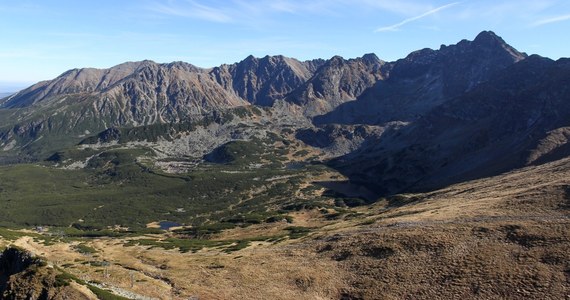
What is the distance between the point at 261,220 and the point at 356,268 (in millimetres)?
115915

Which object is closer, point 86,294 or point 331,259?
point 86,294

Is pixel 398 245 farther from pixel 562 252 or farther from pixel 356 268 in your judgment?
pixel 562 252

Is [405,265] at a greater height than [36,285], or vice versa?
[36,285]

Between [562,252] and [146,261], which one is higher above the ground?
[562,252]

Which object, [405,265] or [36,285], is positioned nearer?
[36,285]

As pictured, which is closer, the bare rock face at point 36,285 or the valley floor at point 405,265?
the bare rock face at point 36,285

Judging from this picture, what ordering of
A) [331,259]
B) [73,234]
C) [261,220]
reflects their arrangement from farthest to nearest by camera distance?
1. [73,234]
2. [261,220]
3. [331,259]

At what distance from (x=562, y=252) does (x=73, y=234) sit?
19285 centimetres

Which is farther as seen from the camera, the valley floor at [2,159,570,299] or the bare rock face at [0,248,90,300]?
the valley floor at [2,159,570,299]

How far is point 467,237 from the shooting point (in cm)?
7006

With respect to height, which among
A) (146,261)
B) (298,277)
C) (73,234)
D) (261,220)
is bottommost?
(73,234)

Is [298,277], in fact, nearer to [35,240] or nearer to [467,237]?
[467,237]

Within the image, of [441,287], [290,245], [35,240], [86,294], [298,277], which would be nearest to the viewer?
[86,294]

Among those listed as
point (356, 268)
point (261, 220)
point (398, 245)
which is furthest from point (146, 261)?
point (261, 220)
